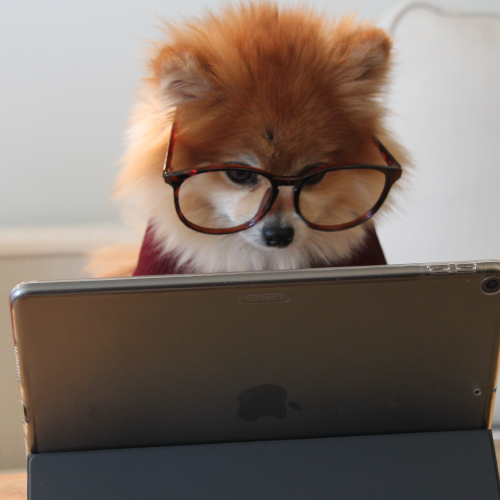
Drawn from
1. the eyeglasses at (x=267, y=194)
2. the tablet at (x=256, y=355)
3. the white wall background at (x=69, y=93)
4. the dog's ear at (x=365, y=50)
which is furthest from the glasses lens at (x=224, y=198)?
the white wall background at (x=69, y=93)

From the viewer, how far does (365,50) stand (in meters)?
0.96

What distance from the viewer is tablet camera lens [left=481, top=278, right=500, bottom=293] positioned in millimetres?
547

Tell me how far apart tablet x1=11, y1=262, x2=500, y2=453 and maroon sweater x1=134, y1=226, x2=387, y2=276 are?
54 cm

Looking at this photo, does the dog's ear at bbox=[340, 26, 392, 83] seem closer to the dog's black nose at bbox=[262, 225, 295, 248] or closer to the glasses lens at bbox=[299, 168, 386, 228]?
the glasses lens at bbox=[299, 168, 386, 228]

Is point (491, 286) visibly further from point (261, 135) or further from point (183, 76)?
point (183, 76)

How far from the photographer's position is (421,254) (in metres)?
1.46

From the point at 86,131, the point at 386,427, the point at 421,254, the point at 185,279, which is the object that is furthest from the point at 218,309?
the point at 86,131

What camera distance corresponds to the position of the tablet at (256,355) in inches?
21.0

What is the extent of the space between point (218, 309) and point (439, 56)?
1131 millimetres

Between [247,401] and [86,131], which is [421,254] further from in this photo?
[86,131]

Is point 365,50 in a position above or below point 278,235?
above

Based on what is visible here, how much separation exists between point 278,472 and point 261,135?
0.54 meters

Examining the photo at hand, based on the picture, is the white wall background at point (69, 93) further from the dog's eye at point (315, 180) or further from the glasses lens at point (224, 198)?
the dog's eye at point (315, 180)

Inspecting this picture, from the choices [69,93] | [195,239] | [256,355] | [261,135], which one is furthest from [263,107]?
[69,93]
